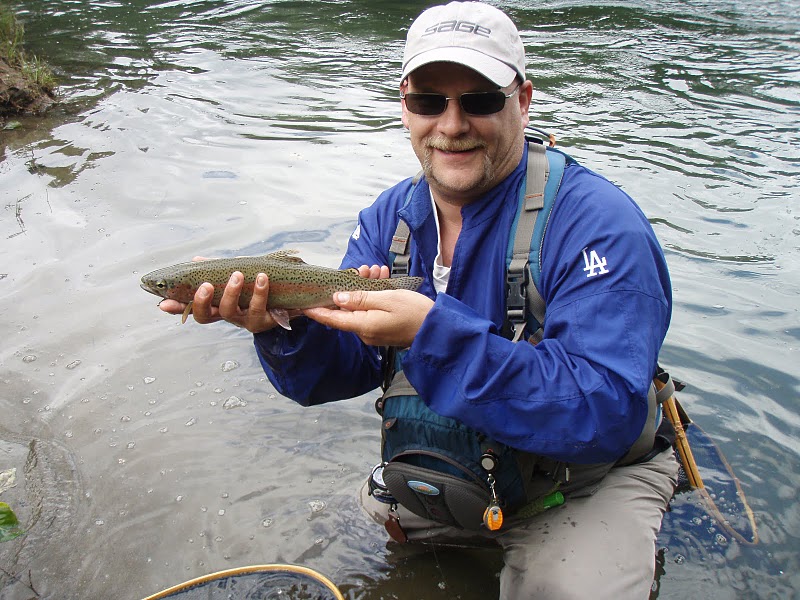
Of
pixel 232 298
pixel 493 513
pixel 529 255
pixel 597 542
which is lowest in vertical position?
pixel 597 542

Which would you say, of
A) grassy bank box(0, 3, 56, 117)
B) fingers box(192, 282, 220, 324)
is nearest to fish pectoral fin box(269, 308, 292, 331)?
fingers box(192, 282, 220, 324)

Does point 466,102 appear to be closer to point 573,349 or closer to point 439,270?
point 439,270

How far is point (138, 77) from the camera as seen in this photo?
14.8 meters

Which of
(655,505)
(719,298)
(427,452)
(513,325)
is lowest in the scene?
(719,298)

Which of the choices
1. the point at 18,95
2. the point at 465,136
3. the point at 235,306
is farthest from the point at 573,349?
the point at 18,95

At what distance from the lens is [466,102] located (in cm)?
338

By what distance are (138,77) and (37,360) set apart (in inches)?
416

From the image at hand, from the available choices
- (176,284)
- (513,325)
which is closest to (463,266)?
(513,325)

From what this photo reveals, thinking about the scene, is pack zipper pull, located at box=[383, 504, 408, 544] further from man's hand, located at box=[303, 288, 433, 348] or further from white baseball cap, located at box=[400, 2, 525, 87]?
white baseball cap, located at box=[400, 2, 525, 87]

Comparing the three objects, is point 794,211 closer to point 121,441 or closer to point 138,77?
point 121,441

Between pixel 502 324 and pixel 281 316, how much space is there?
1045 mm

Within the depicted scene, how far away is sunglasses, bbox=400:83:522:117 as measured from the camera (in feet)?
11.0

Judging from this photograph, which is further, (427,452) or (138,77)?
(138,77)

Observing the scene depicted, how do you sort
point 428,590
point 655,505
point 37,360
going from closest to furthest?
point 655,505 < point 428,590 < point 37,360
